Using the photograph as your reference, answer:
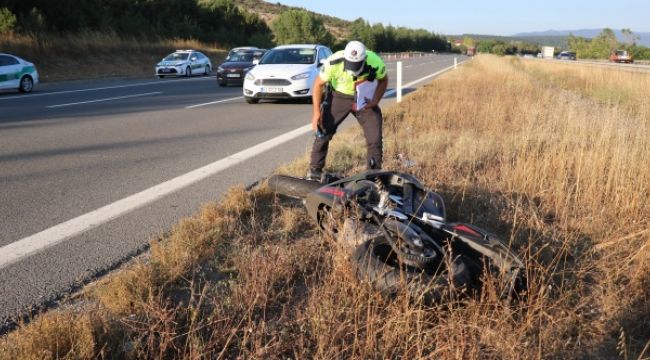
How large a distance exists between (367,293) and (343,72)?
2.78 m

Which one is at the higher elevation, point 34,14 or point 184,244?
point 34,14

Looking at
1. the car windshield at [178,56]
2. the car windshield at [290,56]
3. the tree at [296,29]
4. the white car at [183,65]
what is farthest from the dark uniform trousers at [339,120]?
the tree at [296,29]

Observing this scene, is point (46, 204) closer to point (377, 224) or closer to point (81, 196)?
point (81, 196)

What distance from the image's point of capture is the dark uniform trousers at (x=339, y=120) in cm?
516

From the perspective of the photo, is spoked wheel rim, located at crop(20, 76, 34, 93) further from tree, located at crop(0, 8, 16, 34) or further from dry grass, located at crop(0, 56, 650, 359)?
dry grass, located at crop(0, 56, 650, 359)

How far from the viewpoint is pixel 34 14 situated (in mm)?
27031

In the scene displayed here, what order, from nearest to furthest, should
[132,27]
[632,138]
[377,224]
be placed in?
[377,224] < [632,138] < [132,27]

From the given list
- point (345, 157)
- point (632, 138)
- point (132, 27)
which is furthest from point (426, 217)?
point (132, 27)

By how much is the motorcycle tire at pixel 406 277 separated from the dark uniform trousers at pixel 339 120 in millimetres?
2317

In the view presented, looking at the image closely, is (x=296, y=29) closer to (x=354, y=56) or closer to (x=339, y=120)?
(x=339, y=120)

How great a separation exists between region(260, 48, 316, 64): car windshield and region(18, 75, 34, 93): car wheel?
8.28 m

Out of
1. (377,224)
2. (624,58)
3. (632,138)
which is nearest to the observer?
(377,224)

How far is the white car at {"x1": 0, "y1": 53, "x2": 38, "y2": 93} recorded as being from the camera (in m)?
16.1

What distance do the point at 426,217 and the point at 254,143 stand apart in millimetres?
4856
